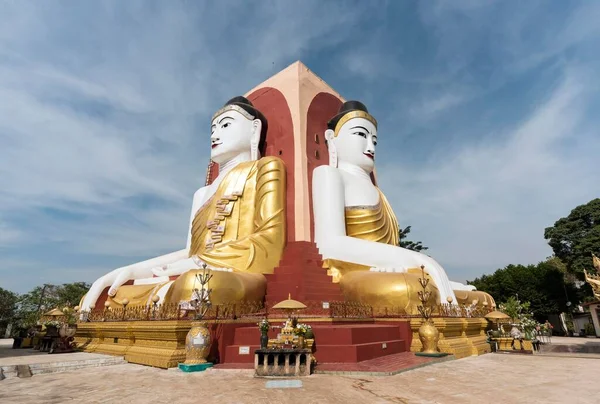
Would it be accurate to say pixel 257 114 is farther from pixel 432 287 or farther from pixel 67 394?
pixel 67 394

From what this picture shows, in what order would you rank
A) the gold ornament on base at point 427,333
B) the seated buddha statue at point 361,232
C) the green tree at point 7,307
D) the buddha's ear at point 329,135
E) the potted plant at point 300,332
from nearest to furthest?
the potted plant at point 300,332 → the gold ornament on base at point 427,333 → the seated buddha statue at point 361,232 → the buddha's ear at point 329,135 → the green tree at point 7,307

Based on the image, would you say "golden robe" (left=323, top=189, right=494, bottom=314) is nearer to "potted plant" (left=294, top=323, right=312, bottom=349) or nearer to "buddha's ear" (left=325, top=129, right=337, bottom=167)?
"buddha's ear" (left=325, top=129, right=337, bottom=167)

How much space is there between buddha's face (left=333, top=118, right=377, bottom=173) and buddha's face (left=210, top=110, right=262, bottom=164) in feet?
9.65

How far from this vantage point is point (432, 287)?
30.6 feet

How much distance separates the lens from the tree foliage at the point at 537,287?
27.1 meters

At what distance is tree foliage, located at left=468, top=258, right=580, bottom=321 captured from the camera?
2711cm

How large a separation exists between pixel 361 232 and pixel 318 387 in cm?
709

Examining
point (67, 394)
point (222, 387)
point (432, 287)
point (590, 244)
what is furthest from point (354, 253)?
point (590, 244)

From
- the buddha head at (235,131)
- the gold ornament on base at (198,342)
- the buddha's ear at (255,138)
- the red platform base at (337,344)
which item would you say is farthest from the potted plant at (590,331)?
the gold ornament on base at (198,342)

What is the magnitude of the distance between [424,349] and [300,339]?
11.1ft

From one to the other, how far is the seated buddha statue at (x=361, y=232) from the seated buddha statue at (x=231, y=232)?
1498 millimetres

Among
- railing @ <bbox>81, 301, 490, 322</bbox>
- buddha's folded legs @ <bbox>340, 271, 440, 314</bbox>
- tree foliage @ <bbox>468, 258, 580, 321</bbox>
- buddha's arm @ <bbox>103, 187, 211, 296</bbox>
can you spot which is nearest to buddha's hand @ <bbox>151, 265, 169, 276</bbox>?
buddha's arm @ <bbox>103, 187, 211, 296</bbox>

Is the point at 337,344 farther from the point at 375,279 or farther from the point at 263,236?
the point at 263,236

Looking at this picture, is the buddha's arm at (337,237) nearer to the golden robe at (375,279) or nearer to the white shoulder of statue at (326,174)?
the white shoulder of statue at (326,174)
